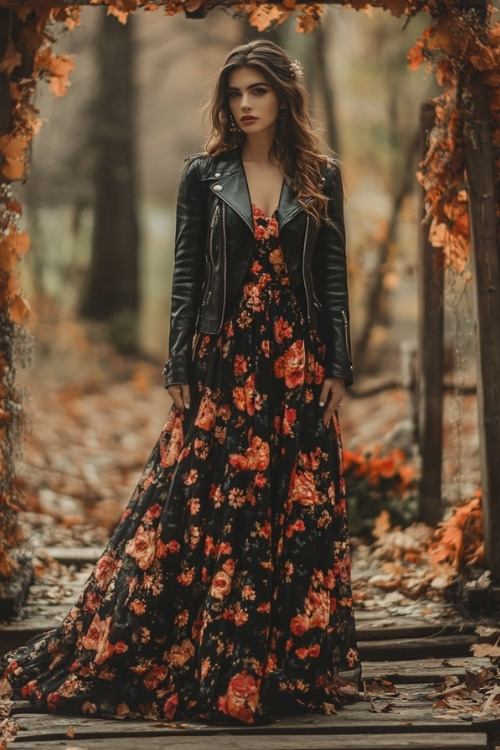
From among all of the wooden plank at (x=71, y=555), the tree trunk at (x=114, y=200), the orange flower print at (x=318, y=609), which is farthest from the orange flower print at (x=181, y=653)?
the tree trunk at (x=114, y=200)

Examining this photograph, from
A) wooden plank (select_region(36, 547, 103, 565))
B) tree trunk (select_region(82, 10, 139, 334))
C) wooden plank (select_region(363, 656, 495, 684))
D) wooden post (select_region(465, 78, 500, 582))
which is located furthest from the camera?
tree trunk (select_region(82, 10, 139, 334))

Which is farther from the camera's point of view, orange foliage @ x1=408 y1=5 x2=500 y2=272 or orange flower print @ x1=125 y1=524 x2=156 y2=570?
orange foliage @ x1=408 y1=5 x2=500 y2=272

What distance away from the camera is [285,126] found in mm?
4246

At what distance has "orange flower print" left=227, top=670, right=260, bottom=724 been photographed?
12.7 ft

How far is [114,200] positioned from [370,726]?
12.3m

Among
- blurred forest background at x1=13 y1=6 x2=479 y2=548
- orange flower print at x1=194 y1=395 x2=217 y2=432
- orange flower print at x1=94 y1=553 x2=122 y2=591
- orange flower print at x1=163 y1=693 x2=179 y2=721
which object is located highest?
blurred forest background at x1=13 y1=6 x2=479 y2=548

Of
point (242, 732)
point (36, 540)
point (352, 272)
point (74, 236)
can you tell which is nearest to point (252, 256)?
point (242, 732)

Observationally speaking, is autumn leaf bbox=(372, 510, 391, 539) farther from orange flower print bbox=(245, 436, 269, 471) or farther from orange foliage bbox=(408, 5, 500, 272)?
orange flower print bbox=(245, 436, 269, 471)

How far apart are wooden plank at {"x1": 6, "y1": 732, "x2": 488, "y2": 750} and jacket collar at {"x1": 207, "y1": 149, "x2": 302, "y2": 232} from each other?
190 cm

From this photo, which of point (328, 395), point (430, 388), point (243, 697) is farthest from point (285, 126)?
point (430, 388)

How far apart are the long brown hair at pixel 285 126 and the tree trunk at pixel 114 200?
1118 centimetres

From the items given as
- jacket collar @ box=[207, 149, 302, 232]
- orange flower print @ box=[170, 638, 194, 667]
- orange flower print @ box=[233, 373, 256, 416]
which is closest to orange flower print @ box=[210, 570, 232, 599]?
orange flower print @ box=[170, 638, 194, 667]

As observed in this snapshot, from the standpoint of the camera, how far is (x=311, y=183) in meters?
4.17

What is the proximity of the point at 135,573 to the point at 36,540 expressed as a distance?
2806 millimetres
